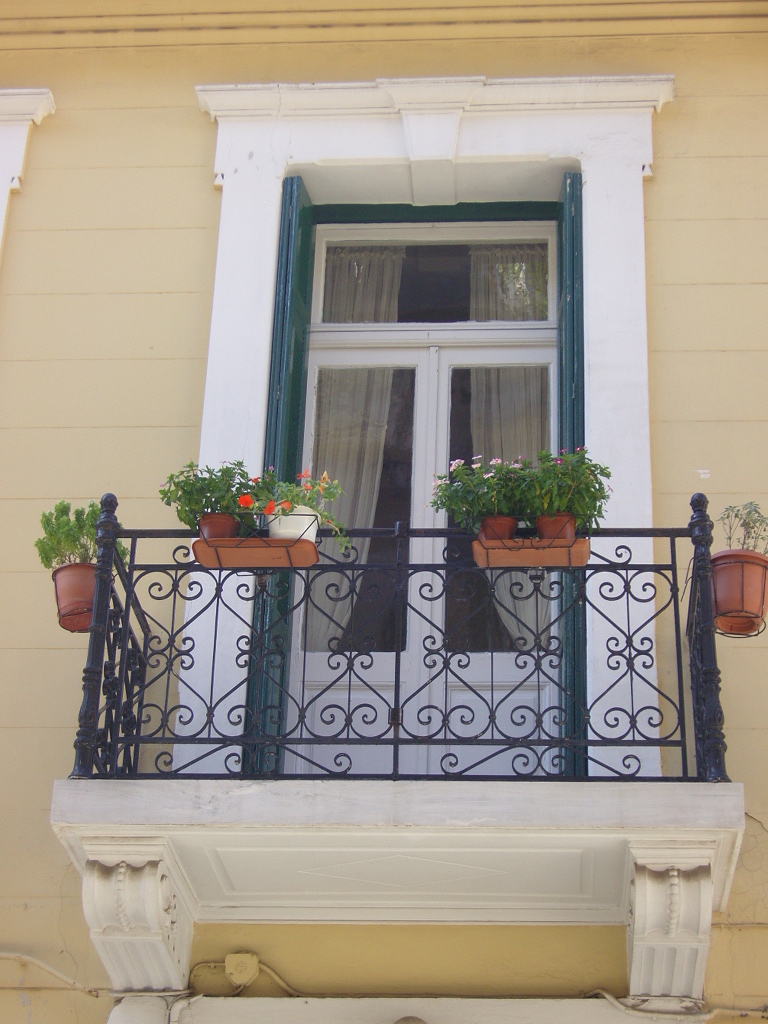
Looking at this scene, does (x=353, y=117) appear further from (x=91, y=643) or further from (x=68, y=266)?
(x=91, y=643)

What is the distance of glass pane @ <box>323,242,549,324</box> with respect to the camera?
22.6ft

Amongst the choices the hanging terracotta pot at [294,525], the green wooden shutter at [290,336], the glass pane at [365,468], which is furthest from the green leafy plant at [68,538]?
the glass pane at [365,468]

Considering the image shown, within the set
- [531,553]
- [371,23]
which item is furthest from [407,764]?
[371,23]

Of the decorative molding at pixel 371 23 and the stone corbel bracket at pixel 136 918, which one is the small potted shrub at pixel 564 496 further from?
the decorative molding at pixel 371 23

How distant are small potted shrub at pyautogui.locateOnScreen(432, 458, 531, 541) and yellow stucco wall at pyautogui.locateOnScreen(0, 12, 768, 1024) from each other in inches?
41.4

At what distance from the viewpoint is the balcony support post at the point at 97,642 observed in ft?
16.2

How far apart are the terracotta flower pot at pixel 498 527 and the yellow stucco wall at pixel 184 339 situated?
1.06m

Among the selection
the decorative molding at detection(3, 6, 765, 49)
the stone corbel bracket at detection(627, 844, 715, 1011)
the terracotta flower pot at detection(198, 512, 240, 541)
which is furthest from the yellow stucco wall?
the terracotta flower pot at detection(198, 512, 240, 541)

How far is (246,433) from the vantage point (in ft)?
20.2

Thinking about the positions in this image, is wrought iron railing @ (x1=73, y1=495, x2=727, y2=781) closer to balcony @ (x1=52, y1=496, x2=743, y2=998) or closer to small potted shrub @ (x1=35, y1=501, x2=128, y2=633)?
balcony @ (x1=52, y1=496, x2=743, y2=998)

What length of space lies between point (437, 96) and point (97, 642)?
124 inches

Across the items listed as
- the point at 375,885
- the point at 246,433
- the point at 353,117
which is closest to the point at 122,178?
the point at 353,117

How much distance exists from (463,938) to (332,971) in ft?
1.59

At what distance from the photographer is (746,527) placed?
5.52m
